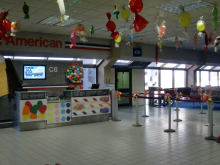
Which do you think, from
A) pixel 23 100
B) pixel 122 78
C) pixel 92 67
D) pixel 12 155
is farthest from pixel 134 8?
pixel 122 78

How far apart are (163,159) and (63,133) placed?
3440mm

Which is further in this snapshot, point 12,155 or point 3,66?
point 3,66

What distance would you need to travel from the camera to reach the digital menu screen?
9773 millimetres

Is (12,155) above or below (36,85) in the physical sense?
below

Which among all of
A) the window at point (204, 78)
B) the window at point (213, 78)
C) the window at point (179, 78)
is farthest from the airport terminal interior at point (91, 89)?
the window at point (213, 78)

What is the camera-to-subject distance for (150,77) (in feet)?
53.5

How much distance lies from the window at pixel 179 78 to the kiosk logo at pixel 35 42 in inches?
416

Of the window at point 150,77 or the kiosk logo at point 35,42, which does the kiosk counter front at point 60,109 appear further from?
the window at point 150,77

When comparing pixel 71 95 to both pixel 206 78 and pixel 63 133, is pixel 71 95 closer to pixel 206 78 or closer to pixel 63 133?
pixel 63 133

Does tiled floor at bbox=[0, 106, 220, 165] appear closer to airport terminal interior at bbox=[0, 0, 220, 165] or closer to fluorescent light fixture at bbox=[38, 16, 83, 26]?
airport terminal interior at bbox=[0, 0, 220, 165]

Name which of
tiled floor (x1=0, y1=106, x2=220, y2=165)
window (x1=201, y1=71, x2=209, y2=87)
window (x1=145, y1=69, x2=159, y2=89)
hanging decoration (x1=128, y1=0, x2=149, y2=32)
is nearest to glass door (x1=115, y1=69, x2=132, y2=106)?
window (x1=145, y1=69, x2=159, y2=89)

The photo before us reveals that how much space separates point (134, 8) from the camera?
12.2ft

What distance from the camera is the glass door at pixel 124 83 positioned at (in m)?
13.7

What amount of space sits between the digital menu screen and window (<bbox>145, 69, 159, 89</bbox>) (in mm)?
7794
